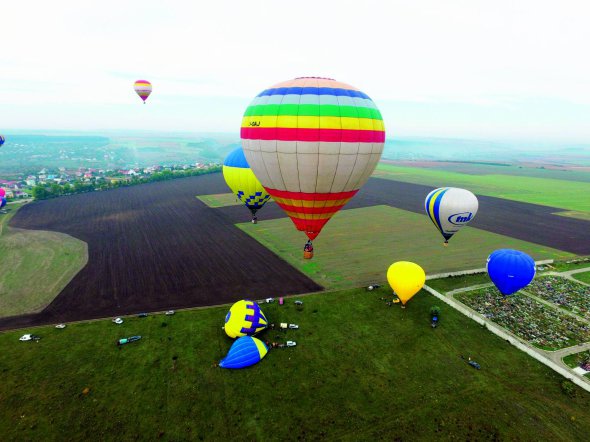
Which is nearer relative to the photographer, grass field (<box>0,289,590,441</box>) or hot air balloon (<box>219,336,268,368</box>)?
grass field (<box>0,289,590,441</box>)

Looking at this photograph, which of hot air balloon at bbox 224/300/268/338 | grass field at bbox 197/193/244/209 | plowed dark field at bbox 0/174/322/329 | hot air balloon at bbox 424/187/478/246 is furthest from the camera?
grass field at bbox 197/193/244/209

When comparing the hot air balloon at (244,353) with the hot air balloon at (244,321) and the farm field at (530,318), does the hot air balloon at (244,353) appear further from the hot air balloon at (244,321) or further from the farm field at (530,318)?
the farm field at (530,318)

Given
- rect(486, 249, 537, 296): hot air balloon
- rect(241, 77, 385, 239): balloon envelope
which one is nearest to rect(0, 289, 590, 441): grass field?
rect(486, 249, 537, 296): hot air balloon

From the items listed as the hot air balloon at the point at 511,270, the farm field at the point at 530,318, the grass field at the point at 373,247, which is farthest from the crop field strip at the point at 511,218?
the hot air balloon at the point at 511,270

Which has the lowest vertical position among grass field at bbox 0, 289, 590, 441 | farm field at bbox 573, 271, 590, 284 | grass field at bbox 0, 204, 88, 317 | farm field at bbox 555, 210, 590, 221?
grass field at bbox 0, 204, 88, 317

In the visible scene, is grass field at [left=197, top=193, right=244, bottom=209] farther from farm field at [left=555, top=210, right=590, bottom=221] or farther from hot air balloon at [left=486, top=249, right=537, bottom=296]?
farm field at [left=555, top=210, right=590, bottom=221]

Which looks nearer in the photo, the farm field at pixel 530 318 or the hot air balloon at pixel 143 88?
the farm field at pixel 530 318

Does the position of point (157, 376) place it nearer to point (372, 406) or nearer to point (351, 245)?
point (372, 406)

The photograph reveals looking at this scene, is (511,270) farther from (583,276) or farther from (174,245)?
(174,245)
